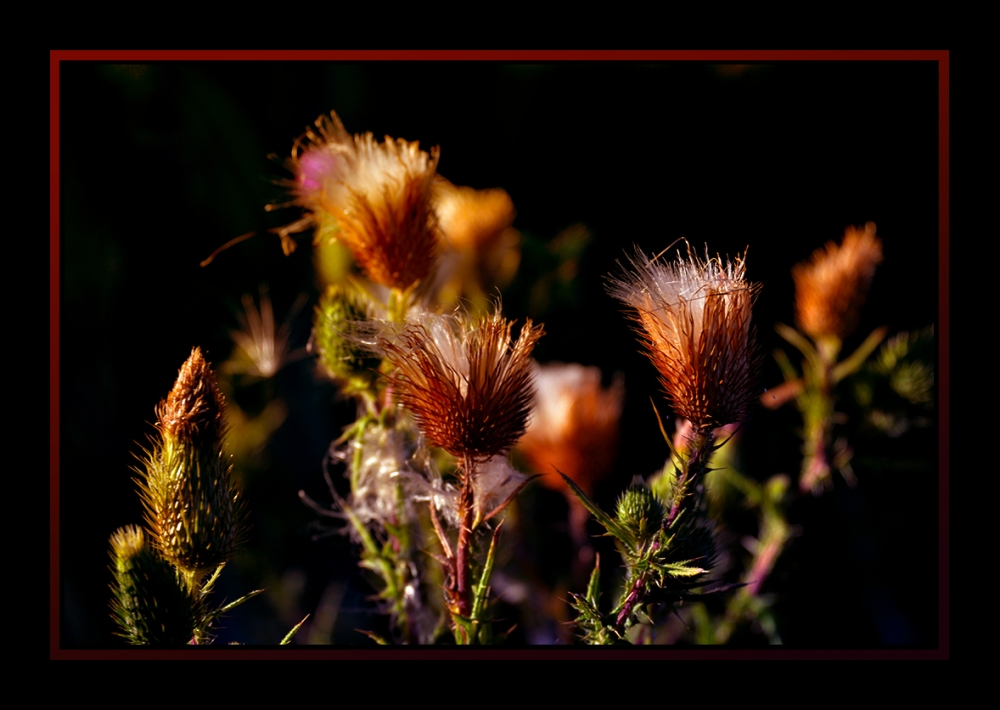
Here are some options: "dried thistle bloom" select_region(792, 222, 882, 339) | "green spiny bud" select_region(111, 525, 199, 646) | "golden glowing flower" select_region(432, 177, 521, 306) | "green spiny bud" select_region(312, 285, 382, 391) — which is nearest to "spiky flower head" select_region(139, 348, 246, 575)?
"green spiny bud" select_region(111, 525, 199, 646)

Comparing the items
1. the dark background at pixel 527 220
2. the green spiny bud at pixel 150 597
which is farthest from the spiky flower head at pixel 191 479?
the dark background at pixel 527 220

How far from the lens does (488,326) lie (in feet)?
2.07

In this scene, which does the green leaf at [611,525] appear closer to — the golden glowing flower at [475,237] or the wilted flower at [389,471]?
the wilted flower at [389,471]

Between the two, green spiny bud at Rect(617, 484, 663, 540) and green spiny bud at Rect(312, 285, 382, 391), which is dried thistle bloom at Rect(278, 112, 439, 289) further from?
green spiny bud at Rect(617, 484, 663, 540)

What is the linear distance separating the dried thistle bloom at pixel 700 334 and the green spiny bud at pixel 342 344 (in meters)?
0.28

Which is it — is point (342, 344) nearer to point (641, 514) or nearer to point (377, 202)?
point (377, 202)

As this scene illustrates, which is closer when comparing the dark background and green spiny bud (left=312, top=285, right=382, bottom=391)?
green spiny bud (left=312, top=285, right=382, bottom=391)

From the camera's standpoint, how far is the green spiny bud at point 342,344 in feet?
2.42

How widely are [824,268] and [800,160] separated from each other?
0.74 metres

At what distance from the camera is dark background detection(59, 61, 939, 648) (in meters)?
1.39

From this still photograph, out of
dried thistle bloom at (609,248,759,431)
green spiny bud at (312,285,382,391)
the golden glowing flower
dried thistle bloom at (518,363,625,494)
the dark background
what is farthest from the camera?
the dark background

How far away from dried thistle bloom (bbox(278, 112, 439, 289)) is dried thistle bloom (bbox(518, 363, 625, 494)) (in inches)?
12.0

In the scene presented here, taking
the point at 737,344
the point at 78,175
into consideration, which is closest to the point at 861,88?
the point at 737,344

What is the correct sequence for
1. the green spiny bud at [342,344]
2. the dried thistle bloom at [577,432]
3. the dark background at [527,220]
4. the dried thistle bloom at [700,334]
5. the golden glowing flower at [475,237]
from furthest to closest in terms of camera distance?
the dark background at [527,220] < the golden glowing flower at [475,237] < the dried thistle bloom at [577,432] < the green spiny bud at [342,344] < the dried thistle bloom at [700,334]
